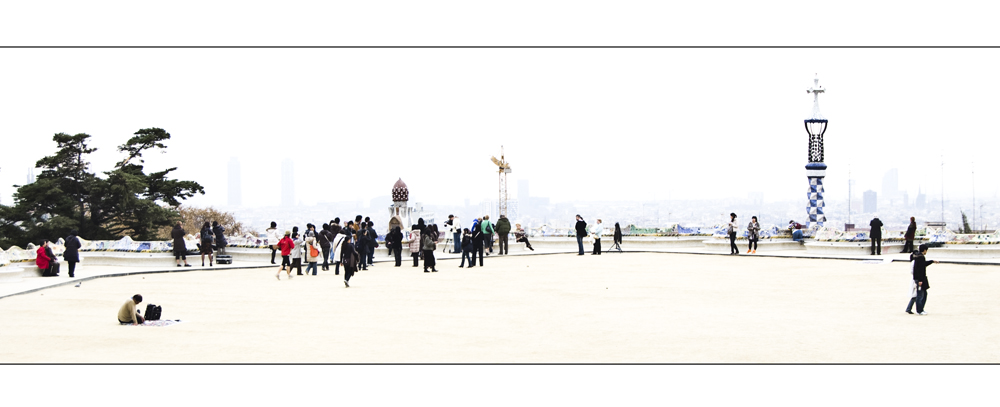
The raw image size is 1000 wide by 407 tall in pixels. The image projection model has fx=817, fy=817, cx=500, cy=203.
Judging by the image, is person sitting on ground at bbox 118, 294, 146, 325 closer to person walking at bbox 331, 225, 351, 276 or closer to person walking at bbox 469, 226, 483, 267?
person walking at bbox 331, 225, 351, 276

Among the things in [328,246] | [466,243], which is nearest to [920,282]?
[466,243]

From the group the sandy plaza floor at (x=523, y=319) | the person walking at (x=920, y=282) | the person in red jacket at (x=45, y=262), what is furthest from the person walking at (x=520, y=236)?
the person walking at (x=920, y=282)

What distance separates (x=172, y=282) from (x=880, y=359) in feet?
50.4

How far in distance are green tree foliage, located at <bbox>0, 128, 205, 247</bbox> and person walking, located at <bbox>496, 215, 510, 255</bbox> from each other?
1801 centimetres

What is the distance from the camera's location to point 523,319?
12.0 metres

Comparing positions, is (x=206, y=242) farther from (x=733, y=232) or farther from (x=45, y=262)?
(x=733, y=232)

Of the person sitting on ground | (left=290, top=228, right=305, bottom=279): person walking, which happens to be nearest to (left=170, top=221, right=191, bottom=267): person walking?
(left=290, top=228, right=305, bottom=279): person walking

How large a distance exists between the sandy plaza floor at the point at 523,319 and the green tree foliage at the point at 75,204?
18572 mm

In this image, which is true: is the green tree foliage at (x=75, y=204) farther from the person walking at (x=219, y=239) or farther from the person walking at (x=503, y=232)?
the person walking at (x=503, y=232)

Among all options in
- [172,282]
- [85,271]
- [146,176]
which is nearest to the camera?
[172,282]

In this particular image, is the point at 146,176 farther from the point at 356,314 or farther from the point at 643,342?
the point at 643,342

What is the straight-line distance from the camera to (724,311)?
12703mm

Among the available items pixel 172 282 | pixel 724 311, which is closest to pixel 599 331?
pixel 724 311

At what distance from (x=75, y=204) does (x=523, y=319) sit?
3185cm
